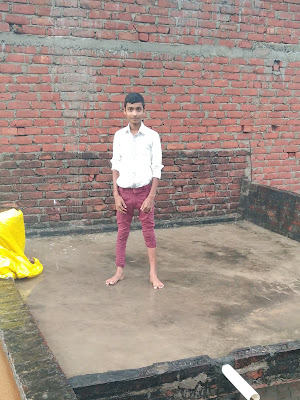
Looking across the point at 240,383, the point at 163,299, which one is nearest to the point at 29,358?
the point at 240,383

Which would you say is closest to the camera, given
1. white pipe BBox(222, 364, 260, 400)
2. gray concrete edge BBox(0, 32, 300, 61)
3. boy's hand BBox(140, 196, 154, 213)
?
white pipe BBox(222, 364, 260, 400)

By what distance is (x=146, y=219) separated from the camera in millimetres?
3592

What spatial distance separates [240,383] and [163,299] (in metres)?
1.26

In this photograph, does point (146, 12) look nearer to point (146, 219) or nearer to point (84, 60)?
point (84, 60)

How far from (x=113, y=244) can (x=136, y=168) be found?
151 centimetres

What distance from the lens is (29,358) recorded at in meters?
2.20

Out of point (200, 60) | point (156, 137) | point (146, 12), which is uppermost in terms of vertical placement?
point (146, 12)

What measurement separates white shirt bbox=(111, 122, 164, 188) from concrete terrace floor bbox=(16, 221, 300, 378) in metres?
A: 0.91

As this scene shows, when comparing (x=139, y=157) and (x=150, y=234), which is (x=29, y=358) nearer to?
(x=150, y=234)

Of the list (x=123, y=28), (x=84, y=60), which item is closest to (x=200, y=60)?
(x=123, y=28)

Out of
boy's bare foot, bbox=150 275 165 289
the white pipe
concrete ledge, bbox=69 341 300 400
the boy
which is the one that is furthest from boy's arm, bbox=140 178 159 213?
the white pipe

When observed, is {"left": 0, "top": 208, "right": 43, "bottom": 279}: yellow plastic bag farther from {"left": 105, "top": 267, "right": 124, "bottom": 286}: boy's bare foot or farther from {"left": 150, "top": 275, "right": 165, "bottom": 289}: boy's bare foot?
{"left": 150, "top": 275, "right": 165, "bottom": 289}: boy's bare foot

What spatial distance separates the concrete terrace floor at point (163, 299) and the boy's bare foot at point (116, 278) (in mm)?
48

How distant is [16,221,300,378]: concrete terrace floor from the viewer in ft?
8.88
